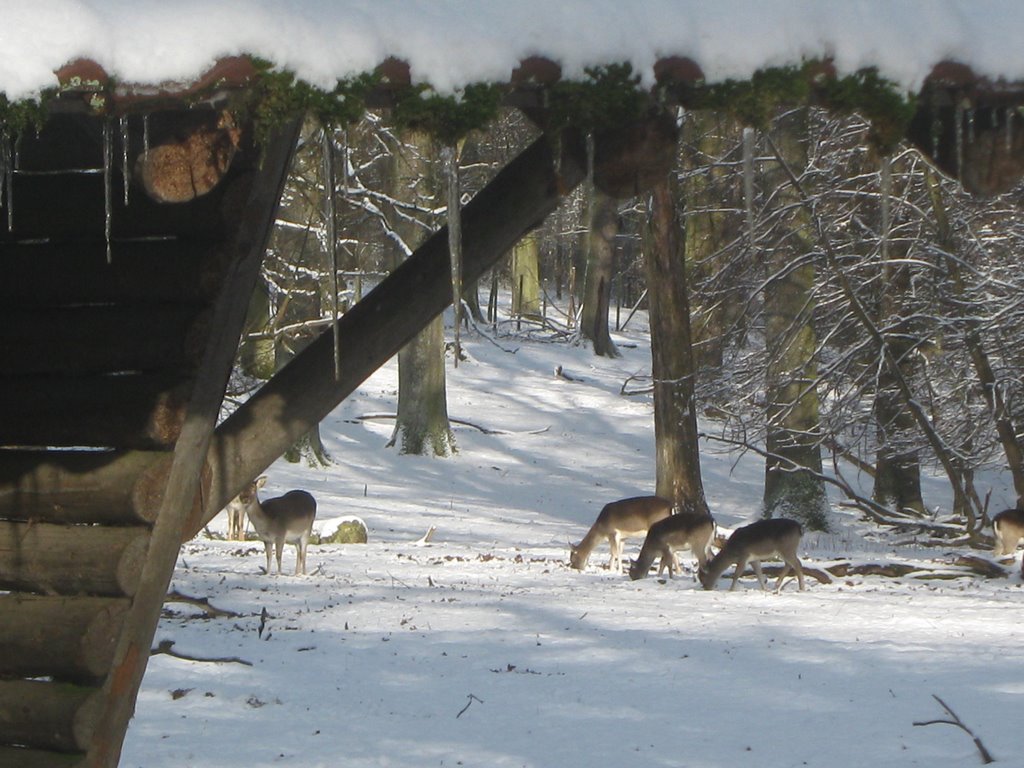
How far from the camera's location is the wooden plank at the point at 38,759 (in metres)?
4.43

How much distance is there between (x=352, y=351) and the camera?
4.66m

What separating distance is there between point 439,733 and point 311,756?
971mm

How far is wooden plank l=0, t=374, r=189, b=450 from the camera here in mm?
4465

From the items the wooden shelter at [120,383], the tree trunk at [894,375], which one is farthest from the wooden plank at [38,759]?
the tree trunk at [894,375]

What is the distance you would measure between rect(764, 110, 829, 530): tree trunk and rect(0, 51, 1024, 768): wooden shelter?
14.0 metres

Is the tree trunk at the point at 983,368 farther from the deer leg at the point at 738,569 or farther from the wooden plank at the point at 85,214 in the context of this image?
the wooden plank at the point at 85,214

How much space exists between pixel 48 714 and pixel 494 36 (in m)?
2.59

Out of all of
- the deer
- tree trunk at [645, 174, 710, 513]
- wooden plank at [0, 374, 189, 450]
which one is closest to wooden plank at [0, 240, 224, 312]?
wooden plank at [0, 374, 189, 450]

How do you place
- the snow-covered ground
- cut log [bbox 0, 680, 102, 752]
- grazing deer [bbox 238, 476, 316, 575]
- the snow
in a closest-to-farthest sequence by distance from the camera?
1. the snow
2. cut log [bbox 0, 680, 102, 752]
3. the snow-covered ground
4. grazing deer [bbox 238, 476, 316, 575]

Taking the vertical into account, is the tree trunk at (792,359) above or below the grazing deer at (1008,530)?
above

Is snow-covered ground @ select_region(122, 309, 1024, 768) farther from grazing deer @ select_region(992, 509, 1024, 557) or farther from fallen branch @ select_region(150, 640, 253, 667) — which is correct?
grazing deer @ select_region(992, 509, 1024, 557)

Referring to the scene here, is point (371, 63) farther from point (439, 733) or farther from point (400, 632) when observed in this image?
point (400, 632)

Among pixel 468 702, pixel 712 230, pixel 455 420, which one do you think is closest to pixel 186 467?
pixel 468 702

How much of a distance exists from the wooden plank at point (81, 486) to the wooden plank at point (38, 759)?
751 millimetres
